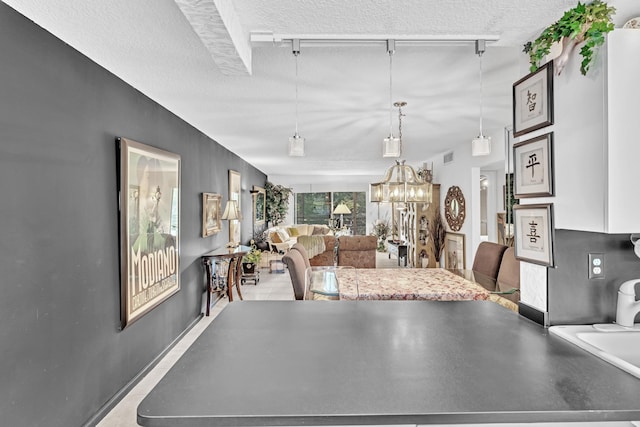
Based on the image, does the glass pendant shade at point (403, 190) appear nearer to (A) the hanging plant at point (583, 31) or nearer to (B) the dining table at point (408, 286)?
(B) the dining table at point (408, 286)

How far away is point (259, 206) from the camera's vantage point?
8945mm

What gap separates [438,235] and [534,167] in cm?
521

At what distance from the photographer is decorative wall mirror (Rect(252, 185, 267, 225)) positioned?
8461mm

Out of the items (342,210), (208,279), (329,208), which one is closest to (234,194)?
(208,279)

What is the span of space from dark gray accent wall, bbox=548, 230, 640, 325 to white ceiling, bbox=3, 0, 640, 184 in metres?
0.89

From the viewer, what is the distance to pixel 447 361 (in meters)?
1.13

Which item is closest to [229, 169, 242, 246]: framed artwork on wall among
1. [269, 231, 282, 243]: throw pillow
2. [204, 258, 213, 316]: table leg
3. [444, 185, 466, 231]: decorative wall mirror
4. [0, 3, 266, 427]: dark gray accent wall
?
[269, 231, 282, 243]: throw pillow

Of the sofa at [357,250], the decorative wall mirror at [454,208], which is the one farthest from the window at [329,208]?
the sofa at [357,250]

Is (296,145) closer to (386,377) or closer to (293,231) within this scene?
(386,377)

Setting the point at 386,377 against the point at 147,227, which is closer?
the point at 386,377

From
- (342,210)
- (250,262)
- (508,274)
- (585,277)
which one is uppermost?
(342,210)

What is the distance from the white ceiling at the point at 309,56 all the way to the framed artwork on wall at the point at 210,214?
3.04 ft

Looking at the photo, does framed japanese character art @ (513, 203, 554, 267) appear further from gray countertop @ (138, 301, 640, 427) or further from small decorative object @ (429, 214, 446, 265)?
small decorative object @ (429, 214, 446, 265)

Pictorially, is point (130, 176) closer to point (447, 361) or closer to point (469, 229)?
point (447, 361)
